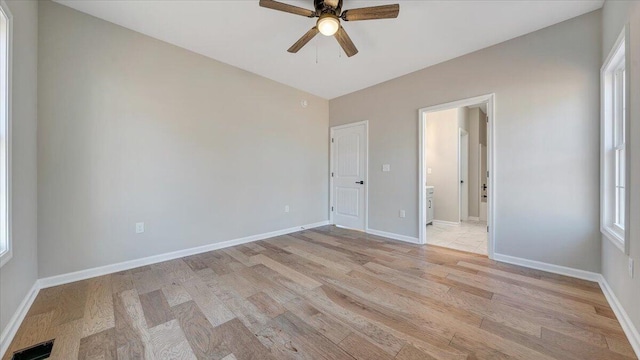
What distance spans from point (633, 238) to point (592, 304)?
718mm

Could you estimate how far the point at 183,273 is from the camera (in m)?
2.54

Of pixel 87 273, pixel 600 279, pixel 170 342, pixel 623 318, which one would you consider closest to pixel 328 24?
pixel 170 342

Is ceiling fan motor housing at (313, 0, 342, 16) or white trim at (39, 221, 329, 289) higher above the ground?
ceiling fan motor housing at (313, 0, 342, 16)

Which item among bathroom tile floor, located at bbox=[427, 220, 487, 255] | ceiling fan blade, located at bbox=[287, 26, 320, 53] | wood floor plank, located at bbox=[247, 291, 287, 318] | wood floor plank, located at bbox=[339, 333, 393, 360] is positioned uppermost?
ceiling fan blade, located at bbox=[287, 26, 320, 53]

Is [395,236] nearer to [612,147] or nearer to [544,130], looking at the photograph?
[544,130]

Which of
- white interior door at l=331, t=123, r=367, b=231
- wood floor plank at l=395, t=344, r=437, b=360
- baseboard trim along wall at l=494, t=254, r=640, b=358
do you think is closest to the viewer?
wood floor plank at l=395, t=344, r=437, b=360

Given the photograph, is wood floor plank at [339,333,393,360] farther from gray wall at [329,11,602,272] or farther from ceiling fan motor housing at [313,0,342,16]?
ceiling fan motor housing at [313,0,342,16]

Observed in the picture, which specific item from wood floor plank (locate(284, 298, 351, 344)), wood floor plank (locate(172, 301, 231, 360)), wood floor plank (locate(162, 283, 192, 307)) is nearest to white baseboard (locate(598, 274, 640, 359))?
wood floor plank (locate(284, 298, 351, 344))

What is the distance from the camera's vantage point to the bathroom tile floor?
3.50 meters

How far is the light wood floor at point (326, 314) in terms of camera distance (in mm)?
1463

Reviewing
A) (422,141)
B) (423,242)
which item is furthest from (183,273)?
(422,141)

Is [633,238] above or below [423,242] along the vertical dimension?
above

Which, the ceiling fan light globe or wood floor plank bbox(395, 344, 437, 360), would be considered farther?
the ceiling fan light globe

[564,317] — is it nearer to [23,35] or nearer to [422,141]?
[422,141]
